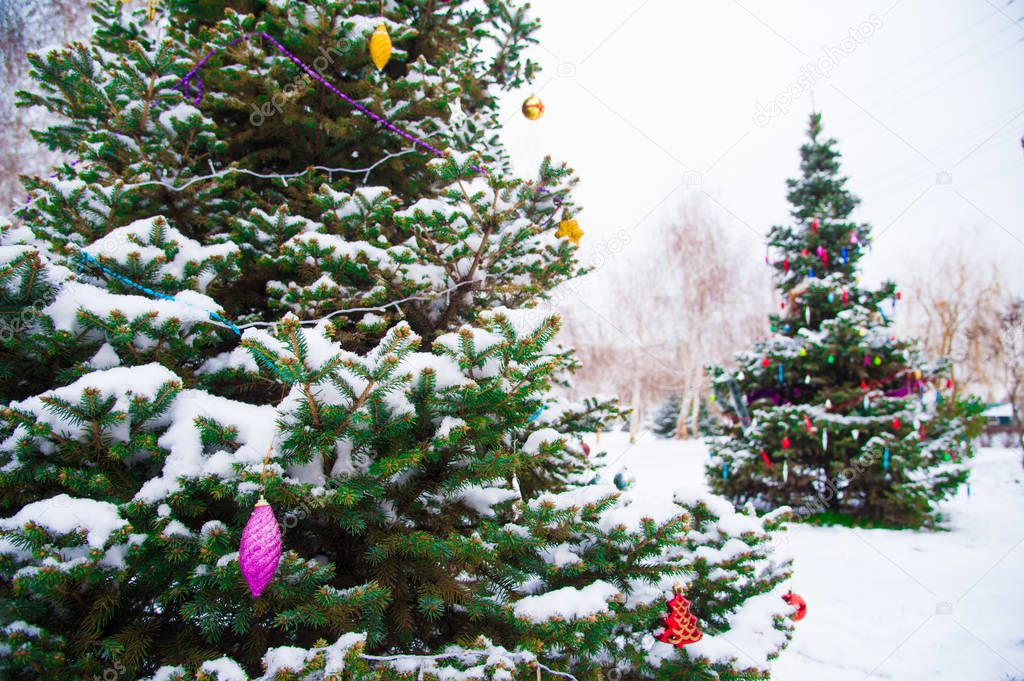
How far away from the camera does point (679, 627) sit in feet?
5.12

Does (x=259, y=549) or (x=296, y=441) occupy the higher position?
(x=296, y=441)

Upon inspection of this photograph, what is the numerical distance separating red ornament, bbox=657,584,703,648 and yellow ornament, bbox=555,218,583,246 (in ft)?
5.48

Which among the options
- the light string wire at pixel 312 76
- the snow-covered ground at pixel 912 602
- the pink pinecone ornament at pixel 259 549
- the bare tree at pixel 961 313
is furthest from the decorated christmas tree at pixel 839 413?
the bare tree at pixel 961 313

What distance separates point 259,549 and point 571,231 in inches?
77.7

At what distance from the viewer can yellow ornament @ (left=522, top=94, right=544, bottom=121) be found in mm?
2996

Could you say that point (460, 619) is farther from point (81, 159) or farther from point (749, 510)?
point (81, 159)

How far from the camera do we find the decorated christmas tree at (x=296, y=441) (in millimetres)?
1130

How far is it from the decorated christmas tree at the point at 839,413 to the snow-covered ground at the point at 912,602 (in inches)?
22.5

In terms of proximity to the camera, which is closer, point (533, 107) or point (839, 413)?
point (533, 107)

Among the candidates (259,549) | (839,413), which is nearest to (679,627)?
(259,549)

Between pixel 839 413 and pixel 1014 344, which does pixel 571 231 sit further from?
pixel 1014 344

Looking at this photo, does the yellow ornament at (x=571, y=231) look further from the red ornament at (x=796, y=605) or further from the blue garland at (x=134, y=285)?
the red ornament at (x=796, y=605)

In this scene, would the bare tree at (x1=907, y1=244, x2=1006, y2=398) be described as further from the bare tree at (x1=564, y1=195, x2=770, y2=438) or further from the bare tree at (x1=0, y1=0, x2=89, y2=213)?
the bare tree at (x1=0, y1=0, x2=89, y2=213)

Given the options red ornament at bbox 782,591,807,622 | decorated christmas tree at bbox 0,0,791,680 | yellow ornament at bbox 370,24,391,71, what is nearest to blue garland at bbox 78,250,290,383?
decorated christmas tree at bbox 0,0,791,680
